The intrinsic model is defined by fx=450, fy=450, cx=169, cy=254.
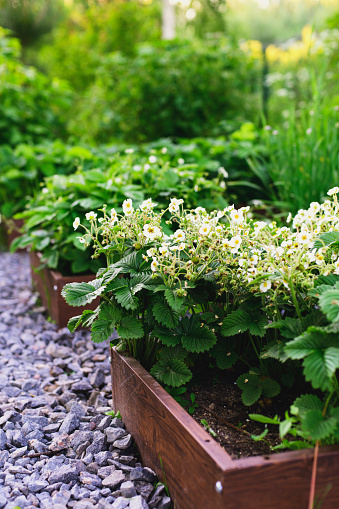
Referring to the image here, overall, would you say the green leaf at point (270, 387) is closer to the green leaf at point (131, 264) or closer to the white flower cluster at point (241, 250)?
the white flower cluster at point (241, 250)

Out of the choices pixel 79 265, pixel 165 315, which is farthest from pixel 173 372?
pixel 79 265

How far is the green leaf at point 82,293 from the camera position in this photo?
49.9 inches

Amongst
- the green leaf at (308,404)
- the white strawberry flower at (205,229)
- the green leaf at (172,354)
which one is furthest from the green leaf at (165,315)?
the green leaf at (308,404)

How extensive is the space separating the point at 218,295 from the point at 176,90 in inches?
138

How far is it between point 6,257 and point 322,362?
3.40 m

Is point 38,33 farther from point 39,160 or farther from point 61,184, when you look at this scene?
point 61,184

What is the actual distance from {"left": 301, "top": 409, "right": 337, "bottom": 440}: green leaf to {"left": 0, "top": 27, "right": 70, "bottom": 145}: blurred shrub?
164 inches

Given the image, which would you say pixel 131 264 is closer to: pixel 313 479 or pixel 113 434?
pixel 113 434

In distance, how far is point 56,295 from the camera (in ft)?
7.53

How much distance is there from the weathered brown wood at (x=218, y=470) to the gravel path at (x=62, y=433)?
11 centimetres

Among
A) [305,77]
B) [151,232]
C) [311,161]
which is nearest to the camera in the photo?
[151,232]

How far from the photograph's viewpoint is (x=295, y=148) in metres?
2.60

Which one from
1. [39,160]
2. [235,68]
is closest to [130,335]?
[39,160]

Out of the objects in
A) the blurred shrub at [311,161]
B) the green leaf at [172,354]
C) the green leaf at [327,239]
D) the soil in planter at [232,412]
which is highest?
the blurred shrub at [311,161]
